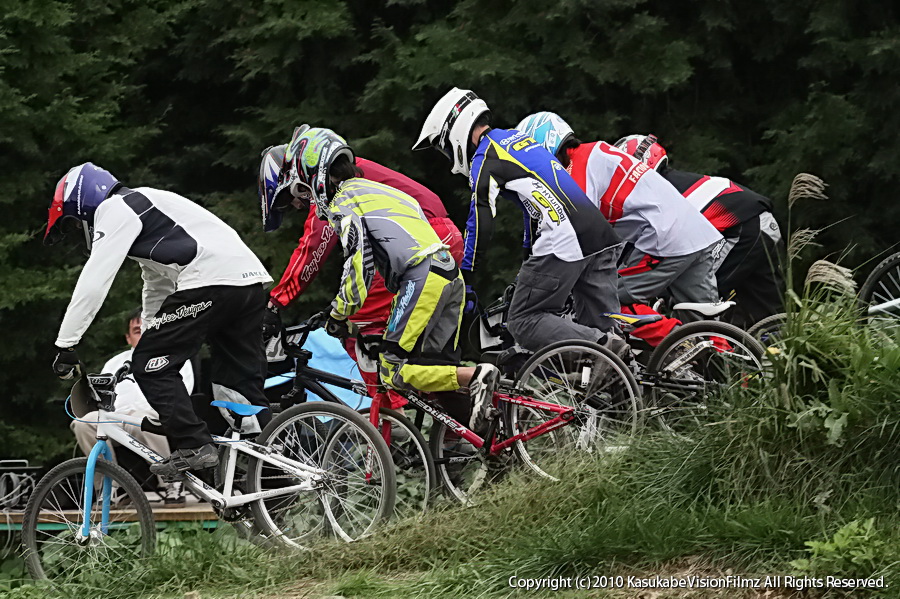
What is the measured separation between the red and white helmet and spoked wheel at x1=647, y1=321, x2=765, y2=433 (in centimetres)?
163

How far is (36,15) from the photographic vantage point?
1326 centimetres

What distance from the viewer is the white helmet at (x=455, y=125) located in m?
7.75

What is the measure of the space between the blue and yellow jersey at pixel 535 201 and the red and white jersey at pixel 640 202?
0.58m

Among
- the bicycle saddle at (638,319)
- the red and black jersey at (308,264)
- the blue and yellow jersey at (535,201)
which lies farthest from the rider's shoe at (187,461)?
the bicycle saddle at (638,319)

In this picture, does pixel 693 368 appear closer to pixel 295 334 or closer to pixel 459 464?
pixel 459 464

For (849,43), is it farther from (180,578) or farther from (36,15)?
(180,578)

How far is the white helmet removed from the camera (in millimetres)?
7750

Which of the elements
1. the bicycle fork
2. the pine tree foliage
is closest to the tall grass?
the bicycle fork

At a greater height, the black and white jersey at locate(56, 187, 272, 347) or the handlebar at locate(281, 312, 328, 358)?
the black and white jersey at locate(56, 187, 272, 347)

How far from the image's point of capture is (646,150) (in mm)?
8625

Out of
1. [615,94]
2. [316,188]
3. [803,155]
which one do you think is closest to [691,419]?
[316,188]

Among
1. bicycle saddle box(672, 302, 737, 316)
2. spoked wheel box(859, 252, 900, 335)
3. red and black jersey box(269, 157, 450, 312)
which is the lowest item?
spoked wheel box(859, 252, 900, 335)

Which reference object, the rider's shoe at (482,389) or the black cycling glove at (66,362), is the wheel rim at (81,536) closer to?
the black cycling glove at (66,362)

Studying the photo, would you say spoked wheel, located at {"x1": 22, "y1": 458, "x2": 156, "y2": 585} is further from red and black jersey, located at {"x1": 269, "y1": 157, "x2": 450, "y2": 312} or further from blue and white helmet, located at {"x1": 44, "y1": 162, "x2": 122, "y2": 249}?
red and black jersey, located at {"x1": 269, "y1": 157, "x2": 450, "y2": 312}
